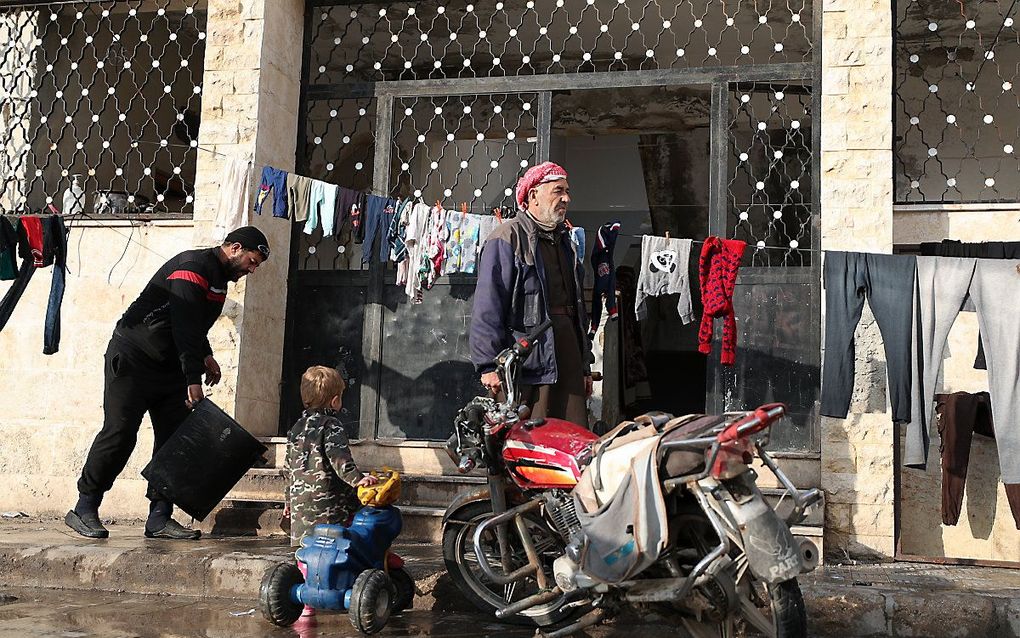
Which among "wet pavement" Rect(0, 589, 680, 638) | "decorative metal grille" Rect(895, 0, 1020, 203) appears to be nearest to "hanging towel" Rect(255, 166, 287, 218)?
"wet pavement" Rect(0, 589, 680, 638)

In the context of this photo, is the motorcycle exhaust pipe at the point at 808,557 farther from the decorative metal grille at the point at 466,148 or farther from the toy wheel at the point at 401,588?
the decorative metal grille at the point at 466,148

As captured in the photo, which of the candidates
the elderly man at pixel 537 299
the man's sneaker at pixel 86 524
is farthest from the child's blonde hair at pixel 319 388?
the man's sneaker at pixel 86 524

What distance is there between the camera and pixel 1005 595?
4984 mm

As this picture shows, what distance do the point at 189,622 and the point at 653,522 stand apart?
2.53 meters

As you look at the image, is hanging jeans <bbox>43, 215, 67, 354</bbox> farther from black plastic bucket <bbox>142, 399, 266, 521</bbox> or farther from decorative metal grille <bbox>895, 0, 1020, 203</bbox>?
decorative metal grille <bbox>895, 0, 1020, 203</bbox>

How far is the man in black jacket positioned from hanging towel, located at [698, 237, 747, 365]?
9.36 feet

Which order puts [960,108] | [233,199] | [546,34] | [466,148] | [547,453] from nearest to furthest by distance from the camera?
1. [547,453]
2. [233,199]
3. [546,34]
4. [960,108]
5. [466,148]

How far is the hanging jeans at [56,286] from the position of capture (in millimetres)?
7246

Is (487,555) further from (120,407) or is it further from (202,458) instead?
(120,407)

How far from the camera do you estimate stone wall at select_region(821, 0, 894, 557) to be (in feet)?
20.9

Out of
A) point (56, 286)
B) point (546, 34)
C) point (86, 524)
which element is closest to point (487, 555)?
point (86, 524)

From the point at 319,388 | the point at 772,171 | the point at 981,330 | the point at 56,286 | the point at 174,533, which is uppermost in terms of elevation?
the point at 772,171

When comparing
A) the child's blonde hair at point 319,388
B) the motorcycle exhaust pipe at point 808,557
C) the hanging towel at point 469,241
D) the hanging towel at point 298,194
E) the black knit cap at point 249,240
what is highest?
the hanging towel at point 298,194

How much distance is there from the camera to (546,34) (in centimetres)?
912
